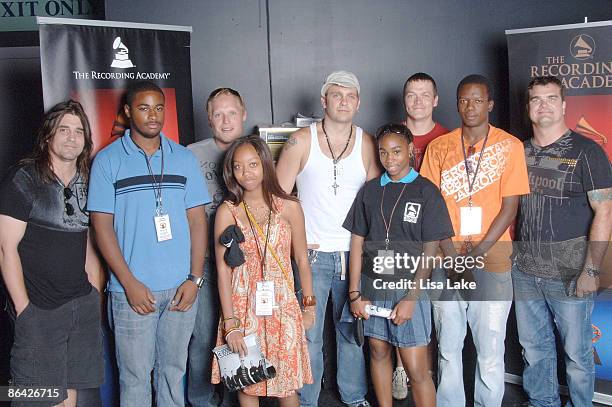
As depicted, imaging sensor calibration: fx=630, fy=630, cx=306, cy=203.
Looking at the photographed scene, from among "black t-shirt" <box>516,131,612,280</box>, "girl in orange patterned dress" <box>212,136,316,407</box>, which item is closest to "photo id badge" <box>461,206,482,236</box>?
"black t-shirt" <box>516,131,612,280</box>

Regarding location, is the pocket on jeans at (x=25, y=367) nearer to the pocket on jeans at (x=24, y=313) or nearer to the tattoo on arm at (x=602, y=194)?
the pocket on jeans at (x=24, y=313)

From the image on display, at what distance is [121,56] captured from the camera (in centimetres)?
358

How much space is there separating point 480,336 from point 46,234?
6.65ft

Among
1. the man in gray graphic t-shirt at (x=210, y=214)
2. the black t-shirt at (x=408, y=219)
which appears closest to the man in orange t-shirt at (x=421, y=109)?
the black t-shirt at (x=408, y=219)

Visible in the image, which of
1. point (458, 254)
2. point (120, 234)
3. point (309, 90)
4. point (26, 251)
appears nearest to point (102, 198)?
point (120, 234)

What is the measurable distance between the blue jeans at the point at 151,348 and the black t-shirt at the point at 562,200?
1.75 m

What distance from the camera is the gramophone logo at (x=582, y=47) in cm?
369

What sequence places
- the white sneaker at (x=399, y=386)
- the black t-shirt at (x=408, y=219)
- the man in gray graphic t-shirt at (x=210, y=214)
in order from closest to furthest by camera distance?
the black t-shirt at (x=408, y=219) < the man in gray graphic t-shirt at (x=210, y=214) < the white sneaker at (x=399, y=386)

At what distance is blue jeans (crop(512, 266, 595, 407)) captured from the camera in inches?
124

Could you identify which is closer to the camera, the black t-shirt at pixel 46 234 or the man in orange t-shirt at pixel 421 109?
the black t-shirt at pixel 46 234

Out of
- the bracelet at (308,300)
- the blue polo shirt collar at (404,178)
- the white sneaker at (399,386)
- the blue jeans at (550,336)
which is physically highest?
the blue polo shirt collar at (404,178)

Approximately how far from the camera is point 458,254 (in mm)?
3027

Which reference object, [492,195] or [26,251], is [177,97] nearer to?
[26,251]

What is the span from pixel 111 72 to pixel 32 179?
1112 millimetres
